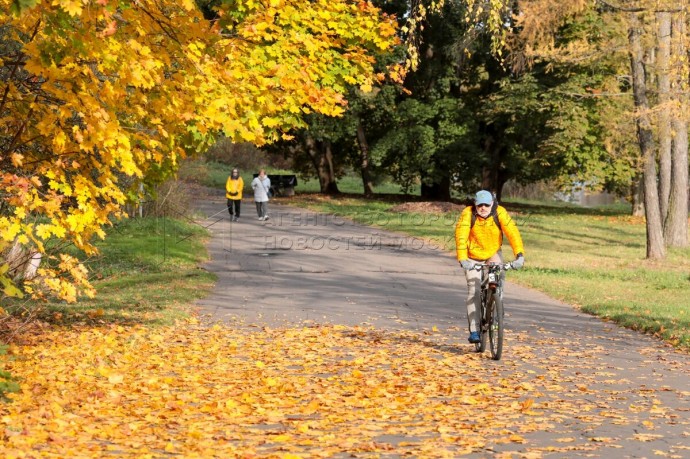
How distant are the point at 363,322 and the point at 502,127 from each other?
1395 inches

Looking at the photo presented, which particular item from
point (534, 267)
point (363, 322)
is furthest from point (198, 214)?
point (363, 322)

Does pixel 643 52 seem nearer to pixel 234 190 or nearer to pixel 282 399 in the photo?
pixel 234 190

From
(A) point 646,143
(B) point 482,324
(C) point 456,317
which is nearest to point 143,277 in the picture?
(C) point 456,317

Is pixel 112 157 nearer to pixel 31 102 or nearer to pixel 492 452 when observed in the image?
pixel 31 102

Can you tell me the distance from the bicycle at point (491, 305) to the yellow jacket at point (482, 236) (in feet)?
0.54

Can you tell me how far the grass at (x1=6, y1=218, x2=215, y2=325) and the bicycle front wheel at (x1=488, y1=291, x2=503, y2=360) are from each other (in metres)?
4.64

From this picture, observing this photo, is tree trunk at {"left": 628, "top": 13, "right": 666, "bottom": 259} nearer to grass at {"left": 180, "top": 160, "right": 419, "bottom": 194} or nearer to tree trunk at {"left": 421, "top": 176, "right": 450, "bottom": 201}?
tree trunk at {"left": 421, "top": 176, "right": 450, "bottom": 201}

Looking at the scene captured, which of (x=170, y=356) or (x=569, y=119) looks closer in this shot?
(x=170, y=356)

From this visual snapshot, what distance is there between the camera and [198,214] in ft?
118

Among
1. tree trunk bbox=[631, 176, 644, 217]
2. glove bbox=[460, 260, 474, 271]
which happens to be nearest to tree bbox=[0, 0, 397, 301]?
glove bbox=[460, 260, 474, 271]

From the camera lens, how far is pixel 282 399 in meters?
9.44

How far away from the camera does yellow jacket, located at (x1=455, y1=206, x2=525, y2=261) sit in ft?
39.4

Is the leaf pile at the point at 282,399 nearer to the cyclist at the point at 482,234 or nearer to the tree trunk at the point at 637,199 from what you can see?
the cyclist at the point at 482,234

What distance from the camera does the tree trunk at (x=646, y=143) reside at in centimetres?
2533
